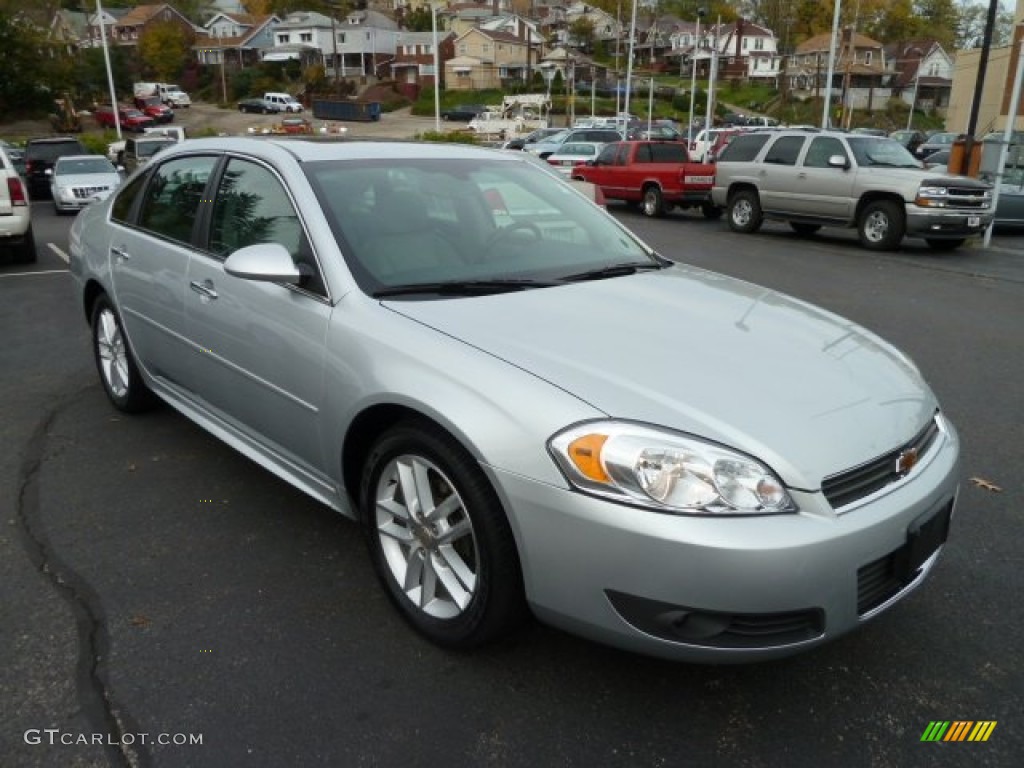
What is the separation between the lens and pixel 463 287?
304cm

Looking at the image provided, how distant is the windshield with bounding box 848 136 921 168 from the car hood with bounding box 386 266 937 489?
1194cm

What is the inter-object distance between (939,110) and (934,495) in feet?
328

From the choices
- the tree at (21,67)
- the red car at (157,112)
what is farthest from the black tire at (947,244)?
the red car at (157,112)

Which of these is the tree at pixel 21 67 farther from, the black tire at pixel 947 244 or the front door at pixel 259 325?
the front door at pixel 259 325

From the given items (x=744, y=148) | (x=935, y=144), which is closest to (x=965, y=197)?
(x=744, y=148)

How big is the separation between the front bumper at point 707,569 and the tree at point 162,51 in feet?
315

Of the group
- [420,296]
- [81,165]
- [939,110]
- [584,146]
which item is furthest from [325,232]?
[939,110]

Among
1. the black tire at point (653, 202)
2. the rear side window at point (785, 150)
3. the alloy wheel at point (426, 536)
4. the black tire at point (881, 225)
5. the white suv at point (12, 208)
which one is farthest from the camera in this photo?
the black tire at point (653, 202)

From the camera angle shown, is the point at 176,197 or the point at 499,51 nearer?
the point at 176,197

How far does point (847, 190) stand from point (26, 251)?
12699 mm

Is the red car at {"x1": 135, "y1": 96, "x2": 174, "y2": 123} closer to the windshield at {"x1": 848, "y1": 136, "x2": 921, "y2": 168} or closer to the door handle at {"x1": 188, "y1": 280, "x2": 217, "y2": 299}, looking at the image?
the windshield at {"x1": 848, "y1": 136, "x2": 921, "y2": 168}

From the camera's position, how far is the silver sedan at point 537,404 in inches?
84.7

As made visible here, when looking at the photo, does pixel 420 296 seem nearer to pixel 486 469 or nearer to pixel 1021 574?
pixel 486 469

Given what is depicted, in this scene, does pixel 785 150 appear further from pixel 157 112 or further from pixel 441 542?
pixel 157 112
